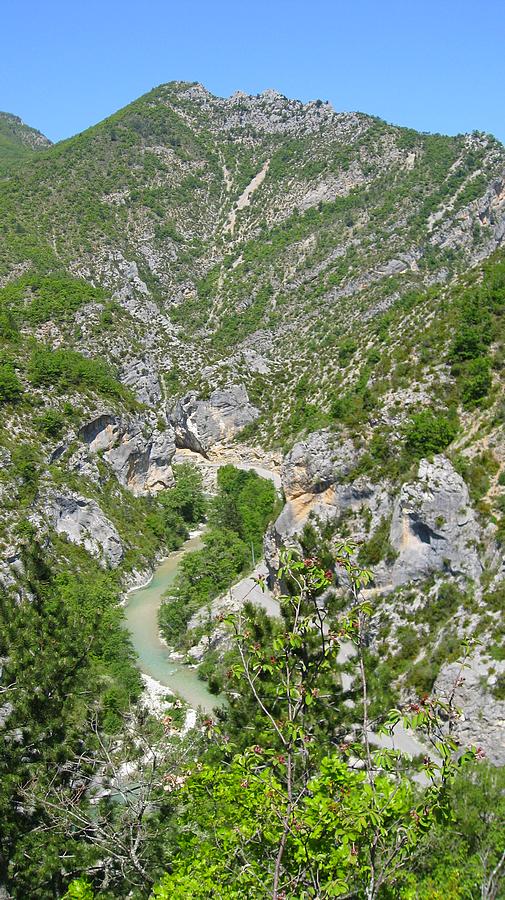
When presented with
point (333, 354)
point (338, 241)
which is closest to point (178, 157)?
point (338, 241)

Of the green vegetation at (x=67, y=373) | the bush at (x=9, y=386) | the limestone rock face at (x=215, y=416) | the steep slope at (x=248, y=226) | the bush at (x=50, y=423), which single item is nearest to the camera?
the bush at (x=9, y=386)

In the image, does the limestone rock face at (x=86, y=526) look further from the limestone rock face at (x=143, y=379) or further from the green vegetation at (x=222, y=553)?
the limestone rock face at (x=143, y=379)

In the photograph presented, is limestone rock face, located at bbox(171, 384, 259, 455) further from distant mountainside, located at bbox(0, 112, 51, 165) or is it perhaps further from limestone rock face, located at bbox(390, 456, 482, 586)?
distant mountainside, located at bbox(0, 112, 51, 165)

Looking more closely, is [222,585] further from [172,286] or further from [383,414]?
[172,286]

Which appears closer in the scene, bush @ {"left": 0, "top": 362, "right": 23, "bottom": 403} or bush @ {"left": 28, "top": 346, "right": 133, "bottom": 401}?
bush @ {"left": 0, "top": 362, "right": 23, "bottom": 403}

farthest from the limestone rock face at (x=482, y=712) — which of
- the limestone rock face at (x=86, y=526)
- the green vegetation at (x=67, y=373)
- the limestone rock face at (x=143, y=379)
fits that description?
the limestone rock face at (x=143, y=379)

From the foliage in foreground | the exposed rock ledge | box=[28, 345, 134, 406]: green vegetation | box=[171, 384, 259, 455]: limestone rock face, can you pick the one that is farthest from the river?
box=[171, 384, 259, 455]: limestone rock face
